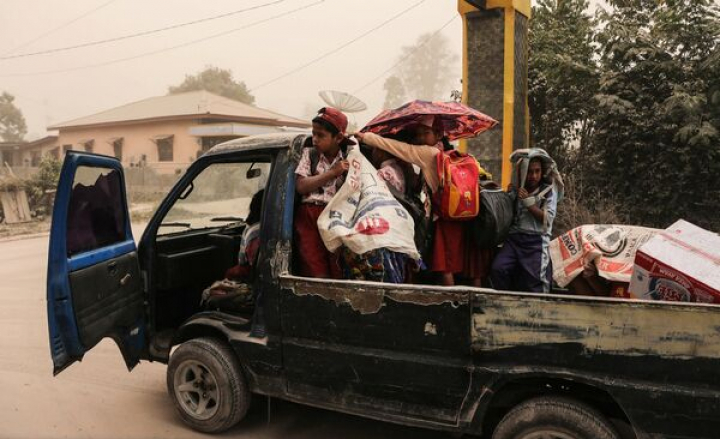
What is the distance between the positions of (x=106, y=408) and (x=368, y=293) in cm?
225

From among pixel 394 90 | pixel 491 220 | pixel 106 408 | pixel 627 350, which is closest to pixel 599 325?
pixel 627 350

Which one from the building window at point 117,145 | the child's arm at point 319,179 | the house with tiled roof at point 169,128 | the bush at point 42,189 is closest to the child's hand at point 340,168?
the child's arm at point 319,179

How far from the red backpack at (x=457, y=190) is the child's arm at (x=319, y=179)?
0.57 m

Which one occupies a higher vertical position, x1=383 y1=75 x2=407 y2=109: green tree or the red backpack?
x1=383 y1=75 x2=407 y2=109: green tree

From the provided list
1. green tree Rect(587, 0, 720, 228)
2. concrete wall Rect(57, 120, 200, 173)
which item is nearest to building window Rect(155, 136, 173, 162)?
concrete wall Rect(57, 120, 200, 173)

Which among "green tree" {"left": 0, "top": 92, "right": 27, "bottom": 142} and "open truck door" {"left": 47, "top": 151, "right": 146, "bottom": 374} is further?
"green tree" {"left": 0, "top": 92, "right": 27, "bottom": 142}

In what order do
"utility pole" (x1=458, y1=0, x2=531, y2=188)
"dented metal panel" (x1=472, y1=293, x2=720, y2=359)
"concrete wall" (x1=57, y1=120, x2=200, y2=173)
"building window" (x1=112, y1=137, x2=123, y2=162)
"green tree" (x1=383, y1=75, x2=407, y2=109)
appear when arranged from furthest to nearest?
"green tree" (x1=383, y1=75, x2=407, y2=109) < "building window" (x1=112, y1=137, x2=123, y2=162) < "concrete wall" (x1=57, y1=120, x2=200, y2=173) < "utility pole" (x1=458, y1=0, x2=531, y2=188) < "dented metal panel" (x1=472, y1=293, x2=720, y2=359)

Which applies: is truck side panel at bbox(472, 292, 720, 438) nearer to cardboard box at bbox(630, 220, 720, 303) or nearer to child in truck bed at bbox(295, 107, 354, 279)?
cardboard box at bbox(630, 220, 720, 303)

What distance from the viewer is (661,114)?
7312 mm

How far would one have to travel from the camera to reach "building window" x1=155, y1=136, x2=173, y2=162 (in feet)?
95.3

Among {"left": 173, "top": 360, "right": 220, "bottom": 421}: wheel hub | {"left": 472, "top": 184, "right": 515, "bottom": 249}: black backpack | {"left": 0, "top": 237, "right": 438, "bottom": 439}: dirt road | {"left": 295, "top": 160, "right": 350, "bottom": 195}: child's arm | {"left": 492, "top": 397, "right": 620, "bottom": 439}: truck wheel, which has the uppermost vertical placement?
{"left": 295, "top": 160, "right": 350, "bottom": 195}: child's arm

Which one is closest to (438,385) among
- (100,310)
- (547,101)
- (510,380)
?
(510,380)

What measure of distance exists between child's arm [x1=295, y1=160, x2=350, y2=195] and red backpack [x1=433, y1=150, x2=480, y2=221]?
566 millimetres

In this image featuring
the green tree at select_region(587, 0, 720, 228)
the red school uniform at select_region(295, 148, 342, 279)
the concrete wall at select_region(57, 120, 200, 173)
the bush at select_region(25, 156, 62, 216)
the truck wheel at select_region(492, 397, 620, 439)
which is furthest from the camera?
the concrete wall at select_region(57, 120, 200, 173)
